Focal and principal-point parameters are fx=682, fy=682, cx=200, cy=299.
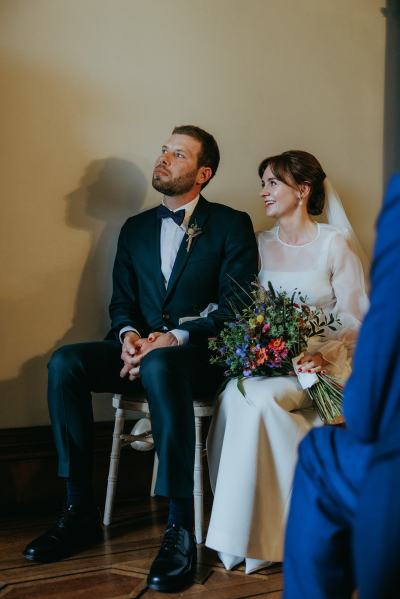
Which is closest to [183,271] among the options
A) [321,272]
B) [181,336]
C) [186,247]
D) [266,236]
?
[186,247]

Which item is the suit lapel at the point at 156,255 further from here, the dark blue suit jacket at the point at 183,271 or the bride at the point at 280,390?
the bride at the point at 280,390

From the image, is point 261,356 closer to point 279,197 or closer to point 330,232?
point 330,232

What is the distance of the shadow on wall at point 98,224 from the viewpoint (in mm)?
3336

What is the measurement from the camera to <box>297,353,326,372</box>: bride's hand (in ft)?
8.58

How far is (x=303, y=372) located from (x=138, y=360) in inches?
26.3

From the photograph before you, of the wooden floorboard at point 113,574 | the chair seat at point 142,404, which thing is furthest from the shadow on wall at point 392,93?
the wooden floorboard at point 113,574

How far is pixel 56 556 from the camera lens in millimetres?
2473

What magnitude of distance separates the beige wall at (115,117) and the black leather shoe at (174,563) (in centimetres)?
115

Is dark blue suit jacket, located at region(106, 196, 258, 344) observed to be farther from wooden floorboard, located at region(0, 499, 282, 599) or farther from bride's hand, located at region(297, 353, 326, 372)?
wooden floorboard, located at region(0, 499, 282, 599)

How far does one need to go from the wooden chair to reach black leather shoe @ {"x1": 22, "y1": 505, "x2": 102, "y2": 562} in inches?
8.3

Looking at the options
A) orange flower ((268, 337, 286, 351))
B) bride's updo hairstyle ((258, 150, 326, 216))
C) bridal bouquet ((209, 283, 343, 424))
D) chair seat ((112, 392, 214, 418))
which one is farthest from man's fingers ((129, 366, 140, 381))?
bride's updo hairstyle ((258, 150, 326, 216))

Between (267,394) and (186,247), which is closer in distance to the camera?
(267,394)

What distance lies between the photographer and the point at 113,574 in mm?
2348

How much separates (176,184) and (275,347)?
103 cm
